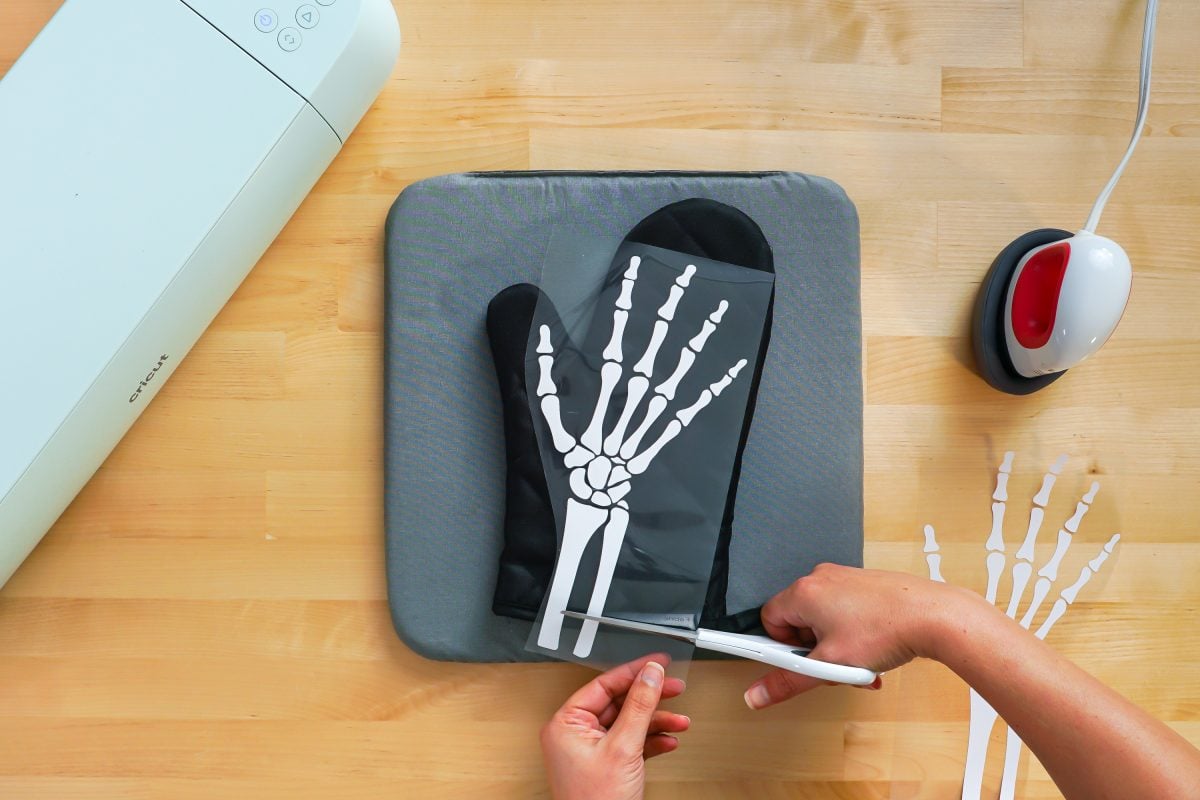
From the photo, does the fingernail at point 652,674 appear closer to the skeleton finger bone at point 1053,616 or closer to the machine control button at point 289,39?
the skeleton finger bone at point 1053,616

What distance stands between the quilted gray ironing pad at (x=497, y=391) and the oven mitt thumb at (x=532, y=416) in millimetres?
13

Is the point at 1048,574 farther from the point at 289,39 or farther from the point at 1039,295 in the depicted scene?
the point at 289,39

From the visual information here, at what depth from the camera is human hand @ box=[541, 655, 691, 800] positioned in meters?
0.66

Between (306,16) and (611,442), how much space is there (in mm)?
434

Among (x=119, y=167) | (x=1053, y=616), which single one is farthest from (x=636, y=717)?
(x=119, y=167)

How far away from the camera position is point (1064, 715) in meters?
0.57

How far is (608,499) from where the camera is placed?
73 centimetres

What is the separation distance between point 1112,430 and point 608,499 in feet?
1.69

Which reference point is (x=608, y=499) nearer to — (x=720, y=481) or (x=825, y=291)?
(x=720, y=481)

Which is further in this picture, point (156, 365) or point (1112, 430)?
point (1112, 430)

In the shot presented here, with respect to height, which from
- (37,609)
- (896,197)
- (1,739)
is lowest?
(1,739)

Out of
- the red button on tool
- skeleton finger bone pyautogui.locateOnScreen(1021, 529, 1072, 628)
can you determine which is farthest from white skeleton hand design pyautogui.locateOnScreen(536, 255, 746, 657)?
skeleton finger bone pyautogui.locateOnScreen(1021, 529, 1072, 628)

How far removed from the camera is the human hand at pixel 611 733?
656 mm

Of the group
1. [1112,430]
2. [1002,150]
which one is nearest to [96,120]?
[1002,150]
